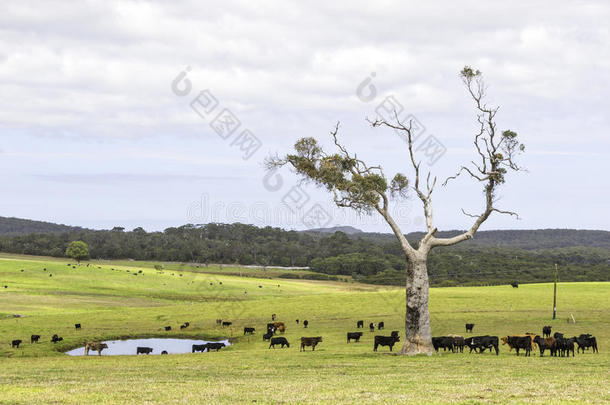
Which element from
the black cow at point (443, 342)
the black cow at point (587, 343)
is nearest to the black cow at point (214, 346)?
the black cow at point (443, 342)

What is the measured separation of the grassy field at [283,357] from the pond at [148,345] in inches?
39.9

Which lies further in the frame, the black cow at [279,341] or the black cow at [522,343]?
the black cow at [279,341]

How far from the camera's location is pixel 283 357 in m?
35.2

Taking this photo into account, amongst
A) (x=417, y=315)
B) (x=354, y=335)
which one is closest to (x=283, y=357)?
(x=417, y=315)

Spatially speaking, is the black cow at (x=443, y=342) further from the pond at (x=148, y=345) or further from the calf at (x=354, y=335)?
the pond at (x=148, y=345)

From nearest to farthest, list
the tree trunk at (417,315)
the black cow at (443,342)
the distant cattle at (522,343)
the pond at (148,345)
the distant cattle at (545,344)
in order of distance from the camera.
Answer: the distant cattle at (545,344), the distant cattle at (522,343), the tree trunk at (417,315), the black cow at (443,342), the pond at (148,345)

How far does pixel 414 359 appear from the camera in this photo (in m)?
33.0

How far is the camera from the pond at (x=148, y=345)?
48.6 m

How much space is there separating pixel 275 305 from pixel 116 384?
177 ft

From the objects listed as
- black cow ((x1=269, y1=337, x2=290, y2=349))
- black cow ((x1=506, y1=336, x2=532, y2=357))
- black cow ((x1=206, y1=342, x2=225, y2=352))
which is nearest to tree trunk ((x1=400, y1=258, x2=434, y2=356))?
black cow ((x1=506, y1=336, x2=532, y2=357))

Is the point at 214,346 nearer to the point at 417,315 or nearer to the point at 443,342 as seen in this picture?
the point at 417,315

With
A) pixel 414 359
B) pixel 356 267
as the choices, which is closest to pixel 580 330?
pixel 414 359

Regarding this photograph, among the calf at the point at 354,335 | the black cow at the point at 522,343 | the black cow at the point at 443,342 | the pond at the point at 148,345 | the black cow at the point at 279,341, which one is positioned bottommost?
the pond at the point at 148,345

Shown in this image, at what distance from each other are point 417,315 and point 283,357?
8.33 metres
